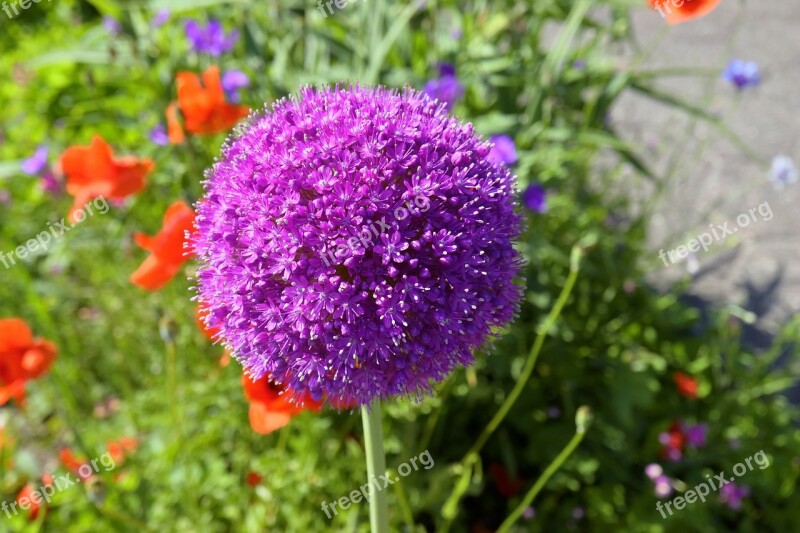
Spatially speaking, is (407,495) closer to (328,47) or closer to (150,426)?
(150,426)

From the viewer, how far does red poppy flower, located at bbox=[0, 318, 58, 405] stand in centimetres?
158

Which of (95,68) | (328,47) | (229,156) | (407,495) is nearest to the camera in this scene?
(229,156)

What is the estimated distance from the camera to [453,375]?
1.77 m

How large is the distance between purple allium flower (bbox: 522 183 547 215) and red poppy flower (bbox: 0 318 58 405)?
142 cm

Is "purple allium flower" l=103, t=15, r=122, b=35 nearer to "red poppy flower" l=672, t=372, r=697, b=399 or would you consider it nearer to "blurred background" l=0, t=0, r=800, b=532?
"blurred background" l=0, t=0, r=800, b=532

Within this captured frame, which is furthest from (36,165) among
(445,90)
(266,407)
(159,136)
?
(266,407)

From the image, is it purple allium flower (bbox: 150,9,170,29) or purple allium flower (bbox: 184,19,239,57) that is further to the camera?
purple allium flower (bbox: 150,9,170,29)

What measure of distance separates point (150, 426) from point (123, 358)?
54cm

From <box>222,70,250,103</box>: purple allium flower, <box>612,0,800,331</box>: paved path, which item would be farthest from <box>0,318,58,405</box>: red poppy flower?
<box>612,0,800,331</box>: paved path

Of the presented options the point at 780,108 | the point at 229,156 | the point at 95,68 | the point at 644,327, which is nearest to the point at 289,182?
the point at 229,156

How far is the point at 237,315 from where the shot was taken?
1.05m

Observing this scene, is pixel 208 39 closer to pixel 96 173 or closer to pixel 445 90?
pixel 96 173

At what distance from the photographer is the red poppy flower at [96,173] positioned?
193cm

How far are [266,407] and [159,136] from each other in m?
1.47
